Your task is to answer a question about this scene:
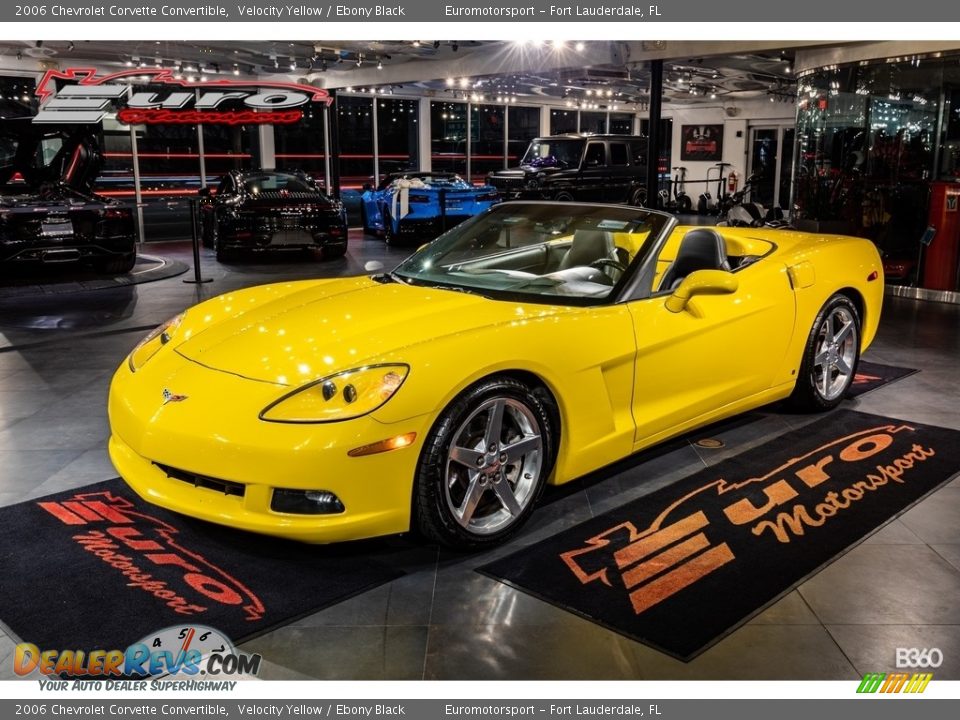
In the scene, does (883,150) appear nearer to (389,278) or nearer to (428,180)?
(428,180)

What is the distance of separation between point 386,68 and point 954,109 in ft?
30.8

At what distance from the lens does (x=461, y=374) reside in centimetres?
296

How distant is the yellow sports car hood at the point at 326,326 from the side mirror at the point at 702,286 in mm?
632

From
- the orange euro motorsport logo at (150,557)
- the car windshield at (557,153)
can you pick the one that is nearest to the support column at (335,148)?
the car windshield at (557,153)

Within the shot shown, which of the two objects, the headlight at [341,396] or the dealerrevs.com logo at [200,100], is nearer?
the headlight at [341,396]

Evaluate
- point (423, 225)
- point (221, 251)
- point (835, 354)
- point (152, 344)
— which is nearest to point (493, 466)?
point (152, 344)

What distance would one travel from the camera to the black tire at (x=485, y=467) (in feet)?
9.68

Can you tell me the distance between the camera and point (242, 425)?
2834mm

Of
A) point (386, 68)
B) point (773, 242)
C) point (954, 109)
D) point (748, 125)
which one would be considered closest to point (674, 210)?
point (748, 125)

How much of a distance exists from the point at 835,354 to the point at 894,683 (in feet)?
8.94

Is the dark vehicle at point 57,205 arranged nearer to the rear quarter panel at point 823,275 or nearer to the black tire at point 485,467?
the rear quarter panel at point 823,275

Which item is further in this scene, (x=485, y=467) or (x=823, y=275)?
(x=823, y=275)

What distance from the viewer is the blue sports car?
13805mm
